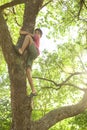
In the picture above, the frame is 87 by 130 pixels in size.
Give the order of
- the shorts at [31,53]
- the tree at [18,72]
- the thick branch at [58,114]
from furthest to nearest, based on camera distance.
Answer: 1. the thick branch at [58,114]
2. the shorts at [31,53]
3. the tree at [18,72]

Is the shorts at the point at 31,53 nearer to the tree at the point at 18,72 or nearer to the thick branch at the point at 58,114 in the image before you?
the tree at the point at 18,72

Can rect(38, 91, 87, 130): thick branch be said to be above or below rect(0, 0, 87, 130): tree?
below

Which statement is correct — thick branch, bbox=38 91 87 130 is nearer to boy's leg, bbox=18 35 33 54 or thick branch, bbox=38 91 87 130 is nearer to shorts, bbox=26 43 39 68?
shorts, bbox=26 43 39 68

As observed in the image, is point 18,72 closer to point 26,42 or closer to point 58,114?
point 26,42

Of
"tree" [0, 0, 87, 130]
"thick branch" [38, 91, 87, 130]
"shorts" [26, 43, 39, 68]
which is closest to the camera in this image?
"tree" [0, 0, 87, 130]

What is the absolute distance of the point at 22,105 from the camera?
7613 mm

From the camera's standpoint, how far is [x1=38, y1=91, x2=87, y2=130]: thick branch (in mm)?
8688

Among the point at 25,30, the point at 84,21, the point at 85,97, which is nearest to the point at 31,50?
the point at 25,30

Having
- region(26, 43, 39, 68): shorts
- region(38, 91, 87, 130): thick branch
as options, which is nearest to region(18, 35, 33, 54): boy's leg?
region(26, 43, 39, 68): shorts

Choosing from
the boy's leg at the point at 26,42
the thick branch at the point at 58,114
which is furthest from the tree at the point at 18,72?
the thick branch at the point at 58,114

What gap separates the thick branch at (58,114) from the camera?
8688mm

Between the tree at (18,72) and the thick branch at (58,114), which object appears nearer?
the tree at (18,72)

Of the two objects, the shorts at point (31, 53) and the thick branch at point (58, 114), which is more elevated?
the shorts at point (31, 53)

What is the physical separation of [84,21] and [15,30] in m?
4.78
